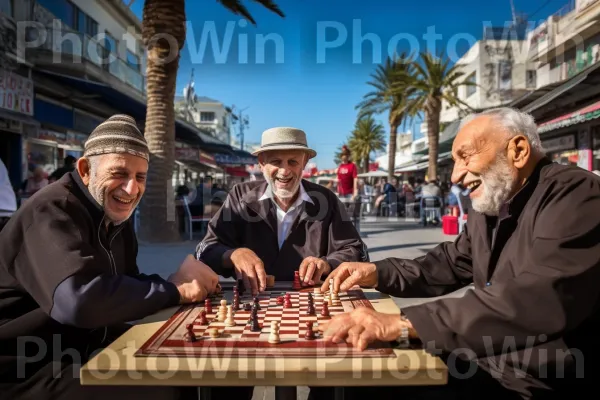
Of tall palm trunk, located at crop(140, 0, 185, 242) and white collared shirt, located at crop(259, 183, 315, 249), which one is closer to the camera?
white collared shirt, located at crop(259, 183, 315, 249)

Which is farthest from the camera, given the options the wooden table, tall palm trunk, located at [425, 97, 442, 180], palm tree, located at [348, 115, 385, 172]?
palm tree, located at [348, 115, 385, 172]

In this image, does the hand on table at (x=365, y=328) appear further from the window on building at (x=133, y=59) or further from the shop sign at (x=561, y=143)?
the window on building at (x=133, y=59)

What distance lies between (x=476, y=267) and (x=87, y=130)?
15707mm

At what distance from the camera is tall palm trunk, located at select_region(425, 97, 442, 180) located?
912 inches

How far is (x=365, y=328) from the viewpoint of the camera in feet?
5.10

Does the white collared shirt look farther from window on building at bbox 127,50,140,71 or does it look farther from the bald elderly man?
window on building at bbox 127,50,140,71

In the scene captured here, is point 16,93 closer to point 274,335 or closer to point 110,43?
point 110,43

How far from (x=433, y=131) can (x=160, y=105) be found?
675 inches

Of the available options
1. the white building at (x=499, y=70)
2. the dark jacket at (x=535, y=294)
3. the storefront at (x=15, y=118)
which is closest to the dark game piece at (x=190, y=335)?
the dark jacket at (x=535, y=294)

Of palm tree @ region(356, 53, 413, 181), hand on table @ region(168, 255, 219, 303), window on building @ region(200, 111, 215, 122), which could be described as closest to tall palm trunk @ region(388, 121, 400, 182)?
palm tree @ region(356, 53, 413, 181)

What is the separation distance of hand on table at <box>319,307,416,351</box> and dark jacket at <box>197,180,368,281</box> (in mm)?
1416

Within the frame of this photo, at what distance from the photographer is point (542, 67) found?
29812 mm

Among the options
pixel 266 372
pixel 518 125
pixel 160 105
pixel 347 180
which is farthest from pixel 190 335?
pixel 347 180

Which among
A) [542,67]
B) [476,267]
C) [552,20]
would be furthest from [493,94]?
[476,267]
